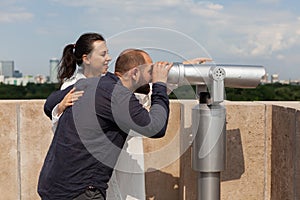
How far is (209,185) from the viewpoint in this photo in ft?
10.3

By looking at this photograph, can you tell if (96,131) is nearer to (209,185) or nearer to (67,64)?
(67,64)

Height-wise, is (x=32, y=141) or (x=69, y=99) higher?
(x=69, y=99)

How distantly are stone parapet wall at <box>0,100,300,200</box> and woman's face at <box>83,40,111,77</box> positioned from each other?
0.71 metres

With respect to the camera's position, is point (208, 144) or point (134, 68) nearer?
point (134, 68)

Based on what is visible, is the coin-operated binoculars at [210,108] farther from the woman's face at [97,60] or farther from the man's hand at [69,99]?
the man's hand at [69,99]

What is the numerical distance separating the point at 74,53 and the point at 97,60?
0.78 feet

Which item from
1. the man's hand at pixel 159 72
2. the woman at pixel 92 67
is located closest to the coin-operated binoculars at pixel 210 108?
the woman at pixel 92 67

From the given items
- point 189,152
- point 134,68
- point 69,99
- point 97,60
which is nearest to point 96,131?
point 69,99

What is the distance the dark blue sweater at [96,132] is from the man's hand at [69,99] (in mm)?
39

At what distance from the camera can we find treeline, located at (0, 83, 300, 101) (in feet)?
9.81

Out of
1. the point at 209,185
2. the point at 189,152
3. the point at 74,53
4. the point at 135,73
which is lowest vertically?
the point at 209,185

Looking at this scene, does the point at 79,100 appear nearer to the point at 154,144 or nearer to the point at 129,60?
the point at 129,60

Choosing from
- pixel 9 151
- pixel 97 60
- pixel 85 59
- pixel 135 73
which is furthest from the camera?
pixel 9 151

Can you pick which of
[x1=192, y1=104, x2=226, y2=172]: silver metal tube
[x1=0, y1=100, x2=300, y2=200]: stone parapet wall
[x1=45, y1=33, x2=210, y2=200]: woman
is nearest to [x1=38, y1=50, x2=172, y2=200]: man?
[x1=45, y1=33, x2=210, y2=200]: woman
